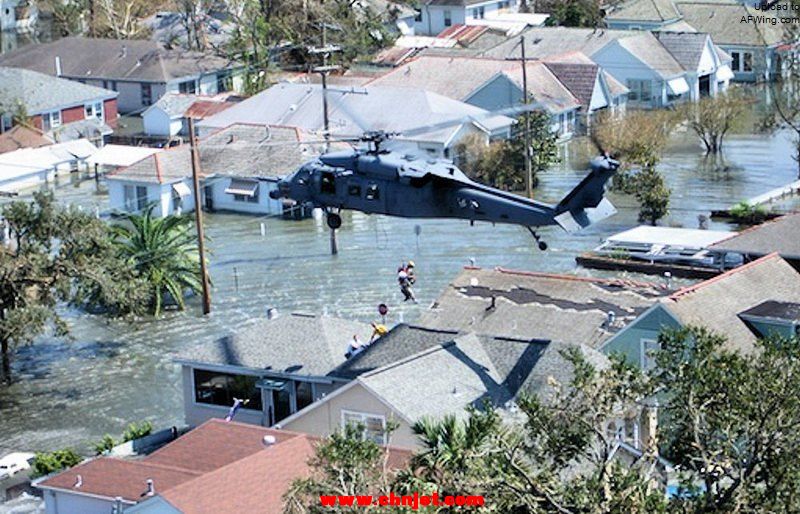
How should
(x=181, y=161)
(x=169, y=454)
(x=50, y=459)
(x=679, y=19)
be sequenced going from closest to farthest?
(x=169, y=454) < (x=50, y=459) < (x=181, y=161) < (x=679, y=19)

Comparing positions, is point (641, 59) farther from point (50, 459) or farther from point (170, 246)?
point (50, 459)

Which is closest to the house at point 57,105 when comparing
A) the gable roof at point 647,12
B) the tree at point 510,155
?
the tree at point 510,155

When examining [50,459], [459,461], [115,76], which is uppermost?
[115,76]

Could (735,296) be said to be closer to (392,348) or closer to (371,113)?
(392,348)

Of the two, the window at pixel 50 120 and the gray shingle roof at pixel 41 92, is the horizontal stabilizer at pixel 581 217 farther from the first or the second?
the window at pixel 50 120

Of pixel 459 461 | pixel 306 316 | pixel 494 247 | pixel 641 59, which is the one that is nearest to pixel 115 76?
pixel 641 59
